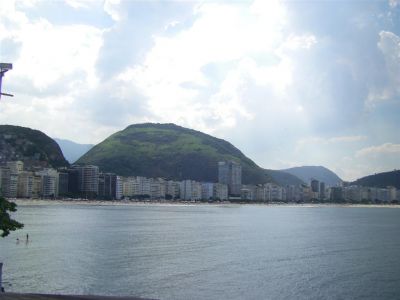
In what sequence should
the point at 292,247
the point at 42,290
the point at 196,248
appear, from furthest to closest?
1. the point at 292,247
2. the point at 196,248
3. the point at 42,290

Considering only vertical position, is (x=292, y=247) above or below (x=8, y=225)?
below

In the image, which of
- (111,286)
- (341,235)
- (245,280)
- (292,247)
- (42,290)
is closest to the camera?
(42,290)

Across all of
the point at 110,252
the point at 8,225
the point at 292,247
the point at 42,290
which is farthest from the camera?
the point at 292,247

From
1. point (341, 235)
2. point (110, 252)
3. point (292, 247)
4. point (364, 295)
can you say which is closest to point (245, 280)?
point (364, 295)

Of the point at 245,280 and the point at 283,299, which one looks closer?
the point at 283,299

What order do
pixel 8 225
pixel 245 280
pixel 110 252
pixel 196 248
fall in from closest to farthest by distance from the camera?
pixel 8 225, pixel 245 280, pixel 110 252, pixel 196 248

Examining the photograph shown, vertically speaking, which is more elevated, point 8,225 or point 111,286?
point 8,225

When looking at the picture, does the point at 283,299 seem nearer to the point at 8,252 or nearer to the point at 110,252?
the point at 110,252

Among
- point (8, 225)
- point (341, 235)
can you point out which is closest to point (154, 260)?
point (8, 225)

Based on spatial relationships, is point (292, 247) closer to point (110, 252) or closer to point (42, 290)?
point (110, 252)
